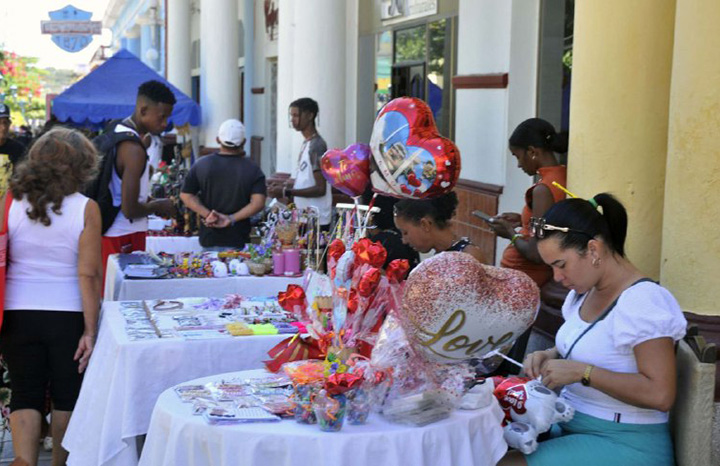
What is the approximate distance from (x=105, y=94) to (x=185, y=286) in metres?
8.07

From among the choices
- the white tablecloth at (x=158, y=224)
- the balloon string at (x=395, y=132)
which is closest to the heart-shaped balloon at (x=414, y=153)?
the balloon string at (x=395, y=132)

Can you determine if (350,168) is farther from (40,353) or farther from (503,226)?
(40,353)

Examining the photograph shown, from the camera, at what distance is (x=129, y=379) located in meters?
3.89

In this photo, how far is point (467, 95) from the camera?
8.35 metres

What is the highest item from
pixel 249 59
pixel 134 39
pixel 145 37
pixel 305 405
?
pixel 134 39

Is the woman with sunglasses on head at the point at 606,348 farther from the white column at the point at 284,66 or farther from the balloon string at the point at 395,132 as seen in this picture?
the white column at the point at 284,66

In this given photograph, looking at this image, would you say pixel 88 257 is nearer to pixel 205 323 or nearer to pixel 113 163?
pixel 205 323

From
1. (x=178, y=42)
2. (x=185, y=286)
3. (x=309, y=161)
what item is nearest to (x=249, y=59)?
(x=178, y=42)

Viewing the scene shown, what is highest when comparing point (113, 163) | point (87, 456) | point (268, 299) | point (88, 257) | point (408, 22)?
point (408, 22)

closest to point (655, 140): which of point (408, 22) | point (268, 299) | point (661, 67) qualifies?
point (661, 67)

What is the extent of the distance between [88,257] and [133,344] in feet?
2.01

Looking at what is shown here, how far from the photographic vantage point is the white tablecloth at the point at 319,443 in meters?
2.82

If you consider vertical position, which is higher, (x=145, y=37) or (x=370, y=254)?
(x=145, y=37)

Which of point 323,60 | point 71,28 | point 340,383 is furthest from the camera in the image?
point 71,28
